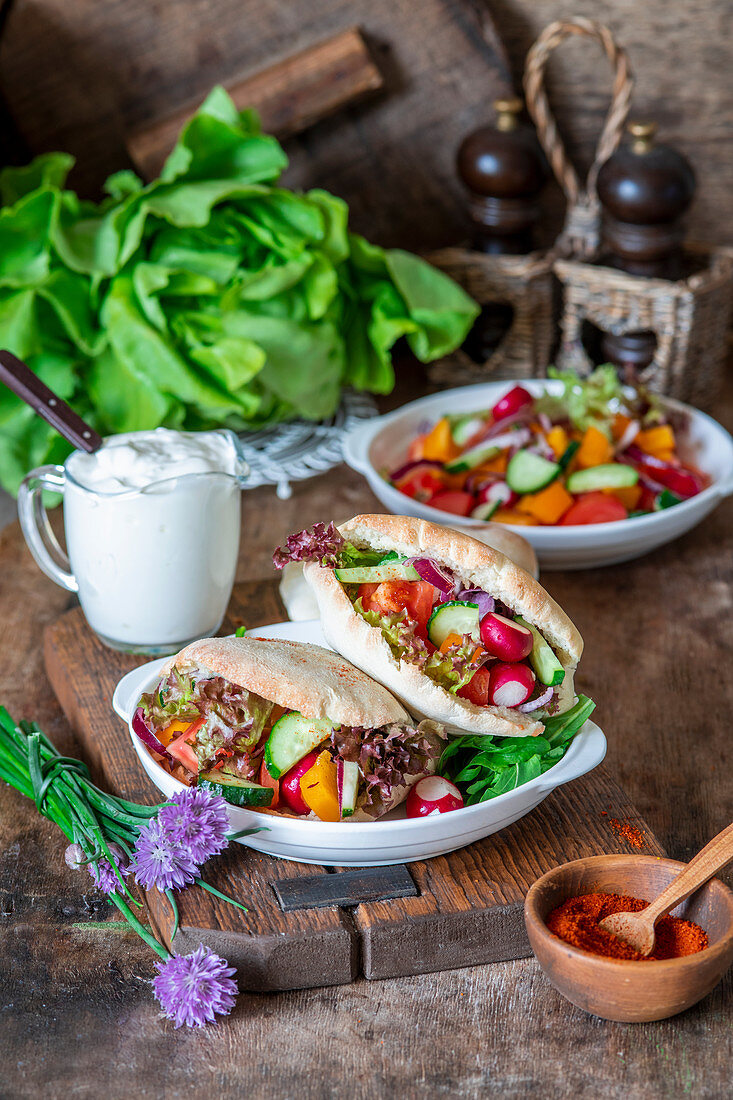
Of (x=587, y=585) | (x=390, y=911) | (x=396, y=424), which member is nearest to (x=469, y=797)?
(x=390, y=911)

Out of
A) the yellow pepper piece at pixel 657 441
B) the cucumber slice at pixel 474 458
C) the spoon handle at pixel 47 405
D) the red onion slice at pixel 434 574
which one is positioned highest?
the spoon handle at pixel 47 405

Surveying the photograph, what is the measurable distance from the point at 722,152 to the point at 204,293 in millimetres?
1669

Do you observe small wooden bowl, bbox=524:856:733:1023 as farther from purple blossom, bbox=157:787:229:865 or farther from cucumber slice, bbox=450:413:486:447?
cucumber slice, bbox=450:413:486:447

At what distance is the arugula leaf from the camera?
1.21m

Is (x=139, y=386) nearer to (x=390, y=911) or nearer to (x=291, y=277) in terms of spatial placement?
(x=291, y=277)

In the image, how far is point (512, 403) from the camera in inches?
86.1

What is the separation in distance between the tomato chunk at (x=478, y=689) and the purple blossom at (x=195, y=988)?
398 mm

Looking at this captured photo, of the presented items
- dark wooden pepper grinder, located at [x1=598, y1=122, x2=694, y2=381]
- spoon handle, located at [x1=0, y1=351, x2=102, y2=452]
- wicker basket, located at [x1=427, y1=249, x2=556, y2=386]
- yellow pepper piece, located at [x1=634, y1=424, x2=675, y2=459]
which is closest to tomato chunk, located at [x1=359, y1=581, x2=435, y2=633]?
spoon handle, located at [x1=0, y1=351, x2=102, y2=452]

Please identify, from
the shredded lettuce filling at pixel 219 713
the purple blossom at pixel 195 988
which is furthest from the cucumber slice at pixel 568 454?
the purple blossom at pixel 195 988

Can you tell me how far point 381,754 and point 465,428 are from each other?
114 cm

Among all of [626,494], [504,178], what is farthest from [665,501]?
[504,178]

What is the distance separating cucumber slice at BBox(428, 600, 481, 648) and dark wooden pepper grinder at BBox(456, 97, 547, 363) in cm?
151

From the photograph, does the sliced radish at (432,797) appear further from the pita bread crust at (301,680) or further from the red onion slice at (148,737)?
the red onion slice at (148,737)

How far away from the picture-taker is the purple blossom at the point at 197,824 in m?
1.14
